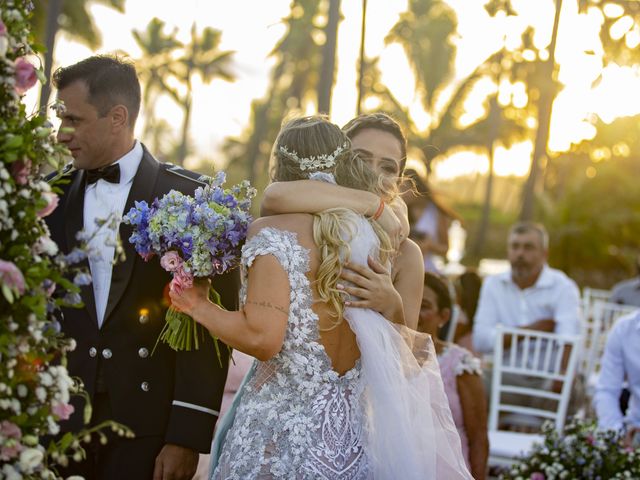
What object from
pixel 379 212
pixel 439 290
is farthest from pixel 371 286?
pixel 439 290

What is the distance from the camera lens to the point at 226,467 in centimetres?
371

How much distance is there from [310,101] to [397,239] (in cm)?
5036

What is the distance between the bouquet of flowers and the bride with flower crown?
83 millimetres

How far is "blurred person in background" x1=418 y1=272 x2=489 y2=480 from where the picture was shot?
18.7 ft

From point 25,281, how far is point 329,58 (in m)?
5.17

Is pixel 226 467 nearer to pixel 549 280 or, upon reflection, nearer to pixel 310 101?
pixel 549 280

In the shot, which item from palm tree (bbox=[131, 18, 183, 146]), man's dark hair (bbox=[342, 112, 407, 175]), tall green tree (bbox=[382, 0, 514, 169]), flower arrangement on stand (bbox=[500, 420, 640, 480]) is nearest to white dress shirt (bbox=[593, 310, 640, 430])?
flower arrangement on stand (bbox=[500, 420, 640, 480])

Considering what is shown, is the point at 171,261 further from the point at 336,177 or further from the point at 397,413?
the point at 397,413

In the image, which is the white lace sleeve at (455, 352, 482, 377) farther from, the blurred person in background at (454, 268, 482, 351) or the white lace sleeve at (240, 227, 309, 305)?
the blurred person in background at (454, 268, 482, 351)

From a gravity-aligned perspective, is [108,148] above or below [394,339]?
above

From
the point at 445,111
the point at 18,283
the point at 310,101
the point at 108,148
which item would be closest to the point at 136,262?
the point at 108,148

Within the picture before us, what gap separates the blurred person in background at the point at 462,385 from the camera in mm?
5691

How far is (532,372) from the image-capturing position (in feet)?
26.5

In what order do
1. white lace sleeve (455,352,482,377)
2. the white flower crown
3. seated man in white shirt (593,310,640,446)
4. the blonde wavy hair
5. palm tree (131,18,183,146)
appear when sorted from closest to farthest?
the blonde wavy hair → the white flower crown → white lace sleeve (455,352,482,377) → seated man in white shirt (593,310,640,446) → palm tree (131,18,183,146)
